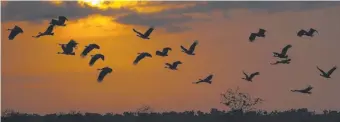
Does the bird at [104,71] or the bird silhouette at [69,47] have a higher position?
the bird silhouette at [69,47]

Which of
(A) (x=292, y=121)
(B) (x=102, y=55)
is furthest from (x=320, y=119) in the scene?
(B) (x=102, y=55)

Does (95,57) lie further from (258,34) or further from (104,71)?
(258,34)

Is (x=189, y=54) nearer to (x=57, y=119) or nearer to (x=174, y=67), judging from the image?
(x=174, y=67)

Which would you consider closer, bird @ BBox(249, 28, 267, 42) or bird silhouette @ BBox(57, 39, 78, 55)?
bird silhouette @ BBox(57, 39, 78, 55)

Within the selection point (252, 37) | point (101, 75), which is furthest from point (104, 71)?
point (252, 37)

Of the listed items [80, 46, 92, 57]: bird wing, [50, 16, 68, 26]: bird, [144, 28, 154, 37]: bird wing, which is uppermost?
[144, 28, 154, 37]: bird wing

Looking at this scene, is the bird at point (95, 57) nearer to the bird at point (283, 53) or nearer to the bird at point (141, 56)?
the bird at point (141, 56)

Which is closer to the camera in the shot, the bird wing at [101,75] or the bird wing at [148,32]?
the bird wing at [101,75]

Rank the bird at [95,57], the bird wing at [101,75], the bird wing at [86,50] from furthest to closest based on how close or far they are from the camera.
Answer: the bird wing at [86,50]
the bird at [95,57]
the bird wing at [101,75]

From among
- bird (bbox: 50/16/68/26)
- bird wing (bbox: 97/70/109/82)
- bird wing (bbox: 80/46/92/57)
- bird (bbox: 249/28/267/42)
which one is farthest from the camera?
bird (bbox: 249/28/267/42)

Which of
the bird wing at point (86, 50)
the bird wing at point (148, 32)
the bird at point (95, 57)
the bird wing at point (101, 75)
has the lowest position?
the bird wing at point (101, 75)

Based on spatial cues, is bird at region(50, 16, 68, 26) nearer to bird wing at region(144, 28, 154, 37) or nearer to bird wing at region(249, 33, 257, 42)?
bird wing at region(144, 28, 154, 37)

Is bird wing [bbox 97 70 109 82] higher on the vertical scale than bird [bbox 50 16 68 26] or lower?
lower

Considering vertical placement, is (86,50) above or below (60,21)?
below
